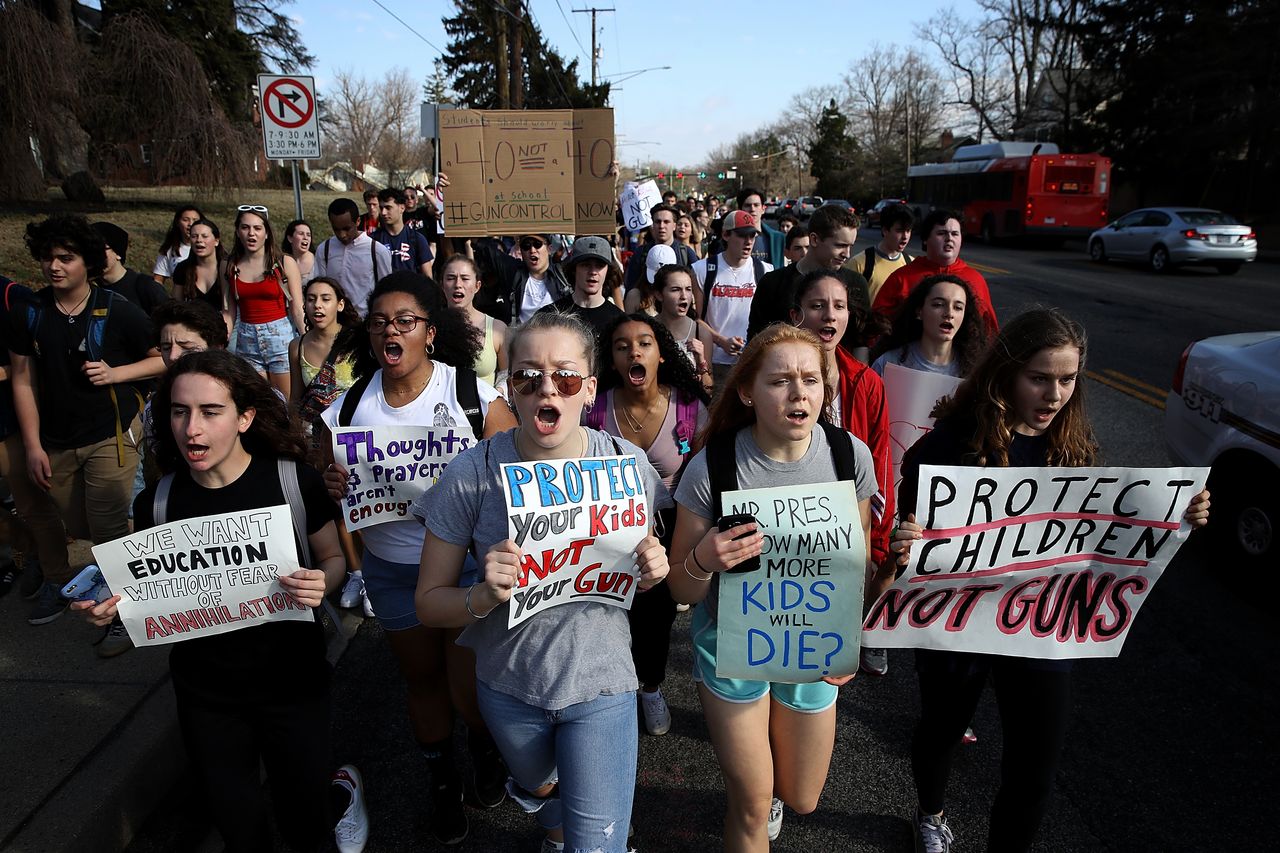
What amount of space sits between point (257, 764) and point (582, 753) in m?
1.15

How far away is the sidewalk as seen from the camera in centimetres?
287

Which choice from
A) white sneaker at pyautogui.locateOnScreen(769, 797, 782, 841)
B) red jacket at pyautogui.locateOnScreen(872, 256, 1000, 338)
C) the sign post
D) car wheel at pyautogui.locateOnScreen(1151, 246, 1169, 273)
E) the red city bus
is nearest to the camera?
white sneaker at pyautogui.locateOnScreen(769, 797, 782, 841)

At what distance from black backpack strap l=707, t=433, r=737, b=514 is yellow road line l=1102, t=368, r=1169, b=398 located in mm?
7987

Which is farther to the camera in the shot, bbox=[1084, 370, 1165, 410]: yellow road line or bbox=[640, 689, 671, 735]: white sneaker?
bbox=[1084, 370, 1165, 410]: yellow road line

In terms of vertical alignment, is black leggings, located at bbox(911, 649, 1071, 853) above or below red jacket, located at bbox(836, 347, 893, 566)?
below

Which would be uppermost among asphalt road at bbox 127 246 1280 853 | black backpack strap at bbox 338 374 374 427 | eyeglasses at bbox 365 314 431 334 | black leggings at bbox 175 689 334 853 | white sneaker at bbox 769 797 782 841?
eyeglasses at bbox 365 314 431 334

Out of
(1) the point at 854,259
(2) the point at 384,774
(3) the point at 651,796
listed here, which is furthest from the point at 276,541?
(1) the point at 854,259

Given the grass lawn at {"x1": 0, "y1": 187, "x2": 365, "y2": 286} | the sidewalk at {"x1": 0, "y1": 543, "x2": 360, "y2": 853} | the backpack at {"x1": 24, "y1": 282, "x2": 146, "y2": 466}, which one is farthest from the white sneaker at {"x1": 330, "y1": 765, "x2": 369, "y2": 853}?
the grass lawn at {"x1": 0, "y1": 187, "x2": 365, "y2": 286}

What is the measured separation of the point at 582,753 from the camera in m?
2.28

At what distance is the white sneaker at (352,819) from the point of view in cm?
286

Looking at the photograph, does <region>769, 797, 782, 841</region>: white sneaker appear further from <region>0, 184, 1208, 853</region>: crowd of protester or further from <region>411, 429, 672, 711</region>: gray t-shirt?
<region>411, 429, 672, 711</region>: gray t-shirt

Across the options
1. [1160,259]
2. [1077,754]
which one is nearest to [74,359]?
[1077,754]

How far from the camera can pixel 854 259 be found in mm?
6316

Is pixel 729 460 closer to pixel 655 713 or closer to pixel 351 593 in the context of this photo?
A: pixel 655 713
